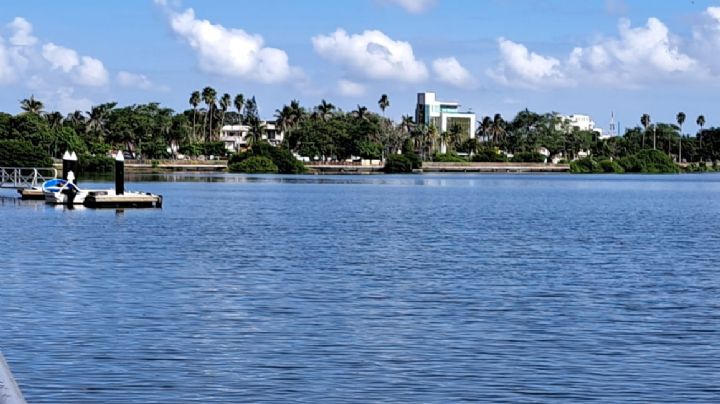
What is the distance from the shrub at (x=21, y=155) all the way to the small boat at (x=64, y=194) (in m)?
77.1

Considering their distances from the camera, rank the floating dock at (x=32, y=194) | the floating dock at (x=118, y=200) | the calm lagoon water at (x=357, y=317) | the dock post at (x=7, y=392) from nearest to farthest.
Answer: the dock post at (x=7, y=392) < the calm lagoon water at (x=357, y=317) < the floating dock at (x=118, y=200) < the floating dock at (x=32, y=194)

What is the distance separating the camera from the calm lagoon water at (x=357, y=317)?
20391 mm

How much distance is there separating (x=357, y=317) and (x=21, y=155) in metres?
145

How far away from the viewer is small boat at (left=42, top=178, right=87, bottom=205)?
83938 mm

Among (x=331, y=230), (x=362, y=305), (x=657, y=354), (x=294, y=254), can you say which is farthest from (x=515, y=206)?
(x=657, y=354)

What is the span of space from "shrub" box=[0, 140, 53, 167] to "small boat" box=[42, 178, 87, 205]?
77.1 meters

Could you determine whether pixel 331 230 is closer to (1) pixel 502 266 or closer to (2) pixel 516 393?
(1) pixel 502 266

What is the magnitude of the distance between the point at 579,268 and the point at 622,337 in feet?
55.2

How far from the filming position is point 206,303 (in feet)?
101

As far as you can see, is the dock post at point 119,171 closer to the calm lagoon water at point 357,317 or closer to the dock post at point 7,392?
the calm lagoon water at point 357,317

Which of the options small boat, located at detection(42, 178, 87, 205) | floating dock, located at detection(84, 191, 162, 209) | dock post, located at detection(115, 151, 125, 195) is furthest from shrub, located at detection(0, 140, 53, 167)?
dock post, located at detection(115, 151, 125, 195)

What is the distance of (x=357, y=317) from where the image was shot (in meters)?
28.2

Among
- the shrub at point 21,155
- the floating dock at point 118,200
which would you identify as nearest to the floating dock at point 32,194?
the floating dock at point 118,200

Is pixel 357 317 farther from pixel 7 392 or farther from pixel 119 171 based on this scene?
pixel 119 171
